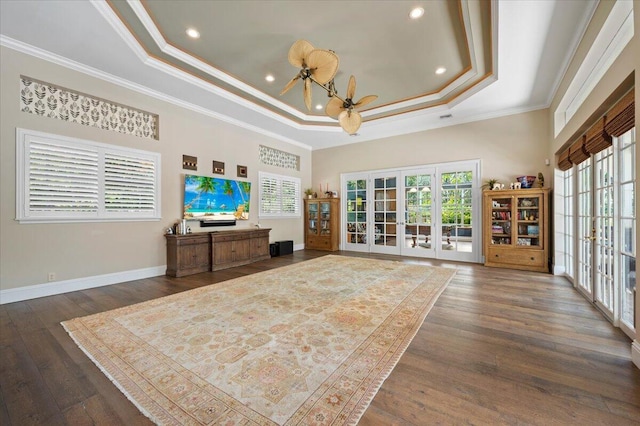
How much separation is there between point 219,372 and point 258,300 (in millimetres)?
1504

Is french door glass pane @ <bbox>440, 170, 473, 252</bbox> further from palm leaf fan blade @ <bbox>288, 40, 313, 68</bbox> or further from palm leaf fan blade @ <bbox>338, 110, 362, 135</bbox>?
palm leaf fan blade @ <bbox>288, 40, 313, 68</bbox>

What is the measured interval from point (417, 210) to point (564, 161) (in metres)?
3.03

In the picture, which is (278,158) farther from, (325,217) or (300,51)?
(300,51)

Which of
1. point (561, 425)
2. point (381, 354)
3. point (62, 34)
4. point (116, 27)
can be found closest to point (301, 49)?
point (116, 27)

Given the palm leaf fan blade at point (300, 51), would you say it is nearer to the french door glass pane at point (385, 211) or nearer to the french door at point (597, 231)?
the french door at point (597, 231)

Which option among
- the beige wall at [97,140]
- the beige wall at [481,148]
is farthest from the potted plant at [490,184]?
the beige wall at [97,140]

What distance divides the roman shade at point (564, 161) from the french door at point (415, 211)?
160 cm

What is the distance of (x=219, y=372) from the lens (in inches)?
72.9

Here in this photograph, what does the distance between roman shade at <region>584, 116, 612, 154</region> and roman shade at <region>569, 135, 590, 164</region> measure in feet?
0.46

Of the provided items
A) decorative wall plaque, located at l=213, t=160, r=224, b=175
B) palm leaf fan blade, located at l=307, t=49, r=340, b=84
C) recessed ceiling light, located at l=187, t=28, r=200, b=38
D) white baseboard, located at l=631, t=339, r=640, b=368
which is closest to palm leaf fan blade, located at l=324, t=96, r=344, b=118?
palm leaf fan blade, located at l=307, t=49, r=340, b=84

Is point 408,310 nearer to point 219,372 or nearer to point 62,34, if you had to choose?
point 219,372

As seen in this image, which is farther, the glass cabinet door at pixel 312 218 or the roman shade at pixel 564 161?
the glass cabinet door at pixel 312 218

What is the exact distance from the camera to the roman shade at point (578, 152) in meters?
3.35

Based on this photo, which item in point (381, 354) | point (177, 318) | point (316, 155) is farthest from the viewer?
point (316, 155)
